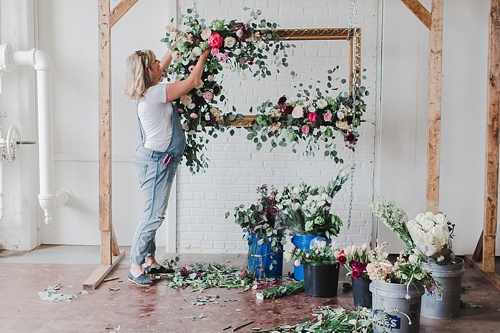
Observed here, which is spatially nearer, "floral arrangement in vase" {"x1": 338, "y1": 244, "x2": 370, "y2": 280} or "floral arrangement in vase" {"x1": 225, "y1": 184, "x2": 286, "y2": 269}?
"floral arrangement in vase" {"x1": 338, "y1": 244, "x2": 370, "y2": 280}

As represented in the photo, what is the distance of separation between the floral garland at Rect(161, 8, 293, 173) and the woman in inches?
5.4

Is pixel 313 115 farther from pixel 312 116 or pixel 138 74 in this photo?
pixel 138 74

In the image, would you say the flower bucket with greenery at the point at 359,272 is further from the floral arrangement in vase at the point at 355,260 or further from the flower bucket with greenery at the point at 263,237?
the flower bucket with greenery at the point at 263,237

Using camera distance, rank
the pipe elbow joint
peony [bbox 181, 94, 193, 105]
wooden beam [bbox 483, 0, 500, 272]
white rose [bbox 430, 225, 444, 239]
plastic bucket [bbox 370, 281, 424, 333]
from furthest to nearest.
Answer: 1. the pipe elbow joint
2. wooden beam [bbox 483, 0, 500, 272]
3. peony [bbox 181, 94, 193, 105]
4. white rose [bbox 430, 225, 444, 239]
5. plastic bucket [bbox 370, 281, 424, 333]

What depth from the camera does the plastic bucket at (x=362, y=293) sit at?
4.47 meters

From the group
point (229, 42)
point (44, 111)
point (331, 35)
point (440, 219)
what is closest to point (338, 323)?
point (440, 219)

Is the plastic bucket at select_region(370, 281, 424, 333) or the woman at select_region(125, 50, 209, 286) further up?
the woman at select_region(125, 50, 209, 286)

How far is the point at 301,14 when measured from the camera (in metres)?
5.97

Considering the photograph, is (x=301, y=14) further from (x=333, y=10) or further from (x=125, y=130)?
(x=125, y=130)

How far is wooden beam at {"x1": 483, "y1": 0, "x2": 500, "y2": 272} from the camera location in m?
5.42

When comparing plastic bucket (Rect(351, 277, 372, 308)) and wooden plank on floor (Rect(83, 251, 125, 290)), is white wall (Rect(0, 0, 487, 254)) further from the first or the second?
plastic bucket (Rect(351, 277, 372, 308))

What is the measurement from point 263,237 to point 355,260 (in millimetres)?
975

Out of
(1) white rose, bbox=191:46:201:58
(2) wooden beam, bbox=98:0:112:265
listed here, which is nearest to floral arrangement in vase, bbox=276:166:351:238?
(1) white rose, bbox=191:46:201:58

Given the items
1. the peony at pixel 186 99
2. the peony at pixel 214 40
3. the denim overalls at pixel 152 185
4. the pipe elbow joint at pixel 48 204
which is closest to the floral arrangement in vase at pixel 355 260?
the denim overalls at pixel 152 185
